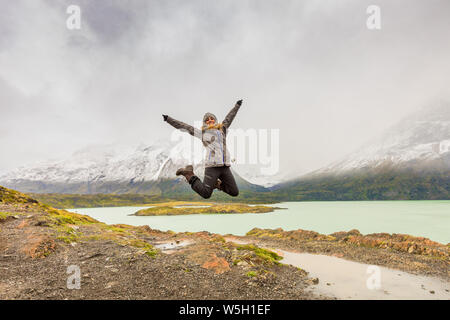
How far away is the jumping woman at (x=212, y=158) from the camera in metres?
7.20

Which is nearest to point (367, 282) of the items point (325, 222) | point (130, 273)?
point (130, 273)

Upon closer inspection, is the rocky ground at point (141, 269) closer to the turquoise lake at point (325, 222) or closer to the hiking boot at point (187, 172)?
the hiking boot at point (187, 172)

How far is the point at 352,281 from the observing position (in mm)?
12156

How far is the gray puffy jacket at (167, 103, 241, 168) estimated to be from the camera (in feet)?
23.8

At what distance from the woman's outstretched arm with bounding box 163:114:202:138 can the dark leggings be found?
1192 millimetres

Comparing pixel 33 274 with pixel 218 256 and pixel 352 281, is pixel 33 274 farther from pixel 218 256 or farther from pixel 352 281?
pixel 352 281

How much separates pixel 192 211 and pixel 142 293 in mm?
82568

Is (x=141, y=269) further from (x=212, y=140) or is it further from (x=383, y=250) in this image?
(x=383, y=250)

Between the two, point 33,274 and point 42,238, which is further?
point 42,238

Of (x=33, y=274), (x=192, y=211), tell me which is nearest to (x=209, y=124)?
(x=33, y=274)

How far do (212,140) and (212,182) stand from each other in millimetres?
1289

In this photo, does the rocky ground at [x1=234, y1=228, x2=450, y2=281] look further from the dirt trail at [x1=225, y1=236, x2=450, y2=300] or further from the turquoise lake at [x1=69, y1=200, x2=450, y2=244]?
the turquoise lake at [x1=69, y1=200, x2=450, y2=244]

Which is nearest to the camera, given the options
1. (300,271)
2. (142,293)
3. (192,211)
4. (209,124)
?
(209,124)
